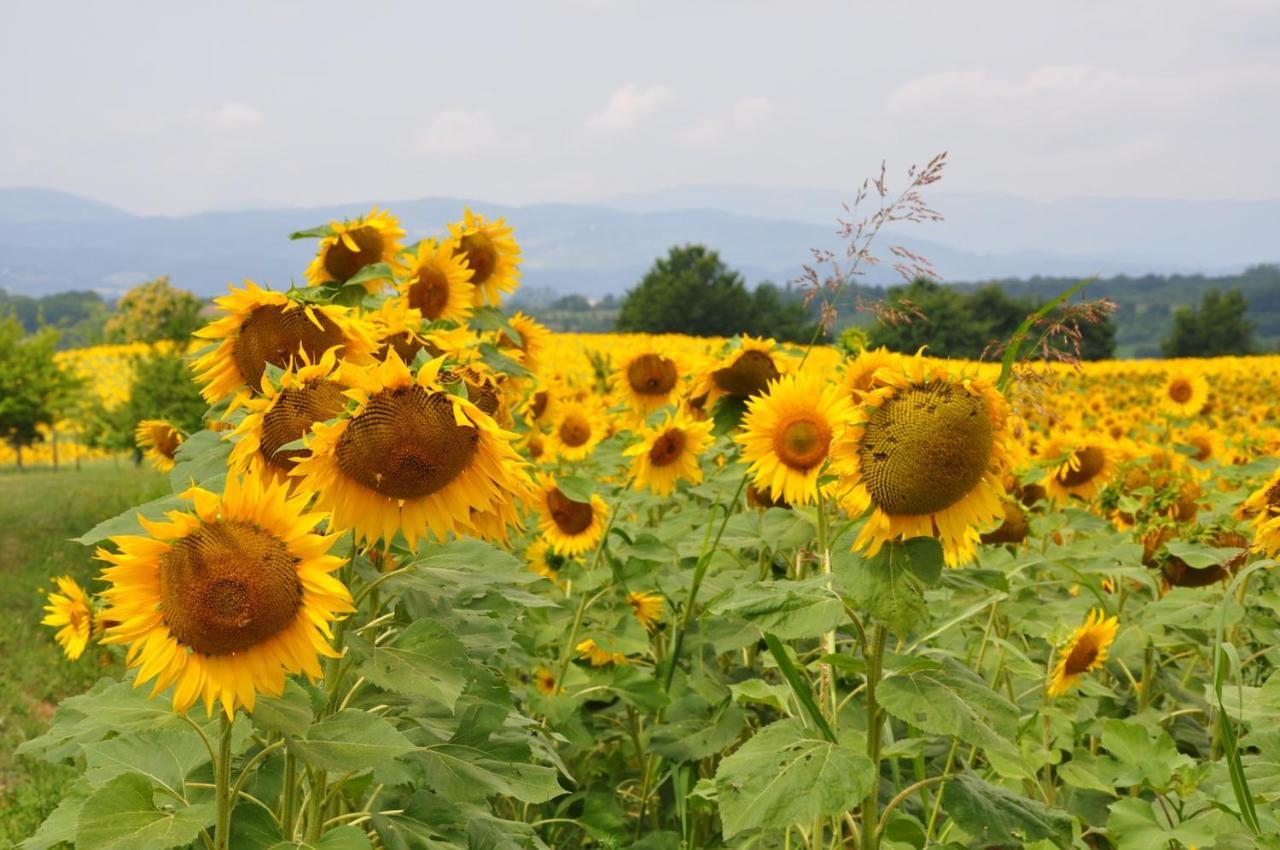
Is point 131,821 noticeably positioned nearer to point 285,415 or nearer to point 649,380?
point 285,415

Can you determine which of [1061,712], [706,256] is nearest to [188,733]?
[1061,712]

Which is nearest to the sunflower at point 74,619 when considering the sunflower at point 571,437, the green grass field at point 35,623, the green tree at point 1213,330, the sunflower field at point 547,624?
the green grass field at point 35,623

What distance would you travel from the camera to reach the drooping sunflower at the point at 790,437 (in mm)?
2537

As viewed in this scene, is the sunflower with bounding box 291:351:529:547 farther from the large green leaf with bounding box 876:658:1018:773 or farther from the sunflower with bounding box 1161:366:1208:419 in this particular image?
the sunflower with bounding box 1161:366:1208:419

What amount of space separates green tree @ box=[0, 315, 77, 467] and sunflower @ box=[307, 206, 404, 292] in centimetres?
1132

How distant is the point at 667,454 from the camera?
3748mm

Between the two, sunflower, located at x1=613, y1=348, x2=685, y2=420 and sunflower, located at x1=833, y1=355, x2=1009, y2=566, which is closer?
sunflower, located at x1=833, y1=355, x2=1009, y2=566

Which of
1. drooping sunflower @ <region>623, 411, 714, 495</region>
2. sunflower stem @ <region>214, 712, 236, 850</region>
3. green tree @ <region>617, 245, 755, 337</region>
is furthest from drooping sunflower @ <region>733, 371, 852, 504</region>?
green tree @ <region>617, 245, 755, 337</region>

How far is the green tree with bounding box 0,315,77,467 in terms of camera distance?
1245 cm

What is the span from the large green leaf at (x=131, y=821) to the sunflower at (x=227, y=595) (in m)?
0.23

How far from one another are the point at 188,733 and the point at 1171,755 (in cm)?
222

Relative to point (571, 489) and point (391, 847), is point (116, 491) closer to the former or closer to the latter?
point (571, 489)

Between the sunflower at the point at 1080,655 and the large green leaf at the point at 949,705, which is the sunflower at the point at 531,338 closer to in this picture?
the sunflower at the point at 1080,655

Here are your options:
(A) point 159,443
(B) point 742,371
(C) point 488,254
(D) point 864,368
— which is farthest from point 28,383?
(D) point 864,368
